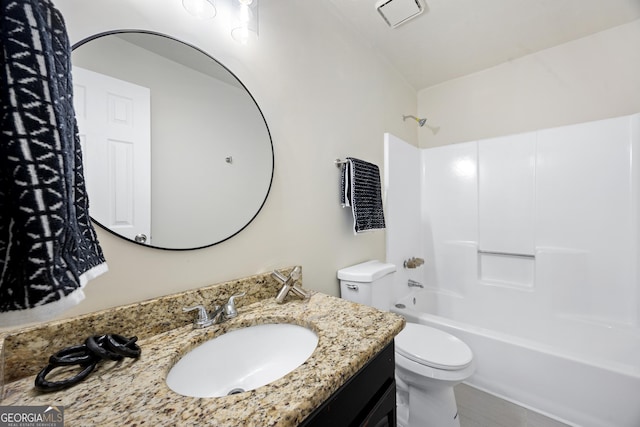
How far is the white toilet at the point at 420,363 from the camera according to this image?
118 cm

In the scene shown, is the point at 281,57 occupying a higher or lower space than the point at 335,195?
higher

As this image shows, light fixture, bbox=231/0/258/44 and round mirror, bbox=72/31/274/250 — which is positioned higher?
light fixture, bbox=231/0/258/44

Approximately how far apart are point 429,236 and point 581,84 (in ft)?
5.43

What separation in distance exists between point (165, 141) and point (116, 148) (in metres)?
0.14

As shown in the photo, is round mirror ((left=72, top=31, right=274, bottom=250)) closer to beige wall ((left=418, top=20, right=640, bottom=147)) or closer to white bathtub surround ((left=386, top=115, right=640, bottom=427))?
white bathtub surround ((left=386, top=115, right=640, bottom=427))

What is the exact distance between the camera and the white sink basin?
0.68 metres

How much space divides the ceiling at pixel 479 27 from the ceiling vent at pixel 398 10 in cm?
4

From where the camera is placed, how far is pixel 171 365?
642 mm

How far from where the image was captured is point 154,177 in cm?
80

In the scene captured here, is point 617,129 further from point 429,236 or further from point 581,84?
point 429,236

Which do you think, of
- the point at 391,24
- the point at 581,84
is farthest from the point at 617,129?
the point at 391,24

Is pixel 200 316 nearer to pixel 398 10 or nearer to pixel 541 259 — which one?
pixel 398 10

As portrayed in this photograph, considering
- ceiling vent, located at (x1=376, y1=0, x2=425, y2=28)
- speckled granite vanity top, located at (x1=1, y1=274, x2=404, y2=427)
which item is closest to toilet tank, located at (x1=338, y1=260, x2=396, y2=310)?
speckled granite vanity top, located at (x1=1, y1=274, x2=404, y2=427)

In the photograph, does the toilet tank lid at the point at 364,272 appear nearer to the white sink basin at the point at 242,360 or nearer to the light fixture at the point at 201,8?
the white sink basin at the point at 242,360
